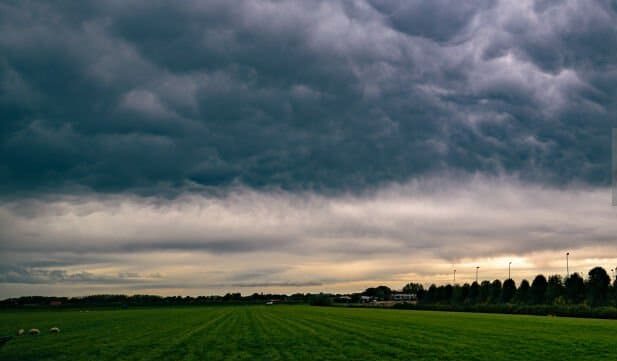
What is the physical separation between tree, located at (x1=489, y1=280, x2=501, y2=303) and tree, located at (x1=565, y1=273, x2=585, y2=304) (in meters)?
32.2

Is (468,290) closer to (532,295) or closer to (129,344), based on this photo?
(532,295)

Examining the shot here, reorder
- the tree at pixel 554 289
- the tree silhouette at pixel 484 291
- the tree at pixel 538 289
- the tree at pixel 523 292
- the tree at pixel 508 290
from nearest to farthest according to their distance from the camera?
the tree at pixel 554 289
the tree at pixel 538 289
the tree at pixel 523 292
the tree at pixel 508 290
the tree silhouette at pixel 484 291

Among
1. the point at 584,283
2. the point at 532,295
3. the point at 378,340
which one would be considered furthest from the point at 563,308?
the point at 378,340

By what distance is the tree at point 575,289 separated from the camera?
14050cm

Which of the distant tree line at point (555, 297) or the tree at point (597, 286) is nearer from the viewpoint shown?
the distant tree line at point (555, 297)

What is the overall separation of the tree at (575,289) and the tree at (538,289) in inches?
398

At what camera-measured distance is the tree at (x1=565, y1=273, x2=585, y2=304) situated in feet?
461

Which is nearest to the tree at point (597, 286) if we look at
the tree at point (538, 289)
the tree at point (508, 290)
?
the tree at point (538, 289)

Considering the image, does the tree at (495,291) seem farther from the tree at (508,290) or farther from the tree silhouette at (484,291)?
the tree silhouette at (484,291)

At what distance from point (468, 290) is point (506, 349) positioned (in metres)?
173

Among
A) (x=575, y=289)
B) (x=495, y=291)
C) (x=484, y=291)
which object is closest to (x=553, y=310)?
(x=575, y=289)

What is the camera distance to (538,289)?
156 metres

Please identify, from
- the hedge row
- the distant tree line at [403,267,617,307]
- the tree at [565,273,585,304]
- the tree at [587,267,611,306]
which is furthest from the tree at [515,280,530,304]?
the hedge row

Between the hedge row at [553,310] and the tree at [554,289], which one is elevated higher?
the tree at [554,289]
